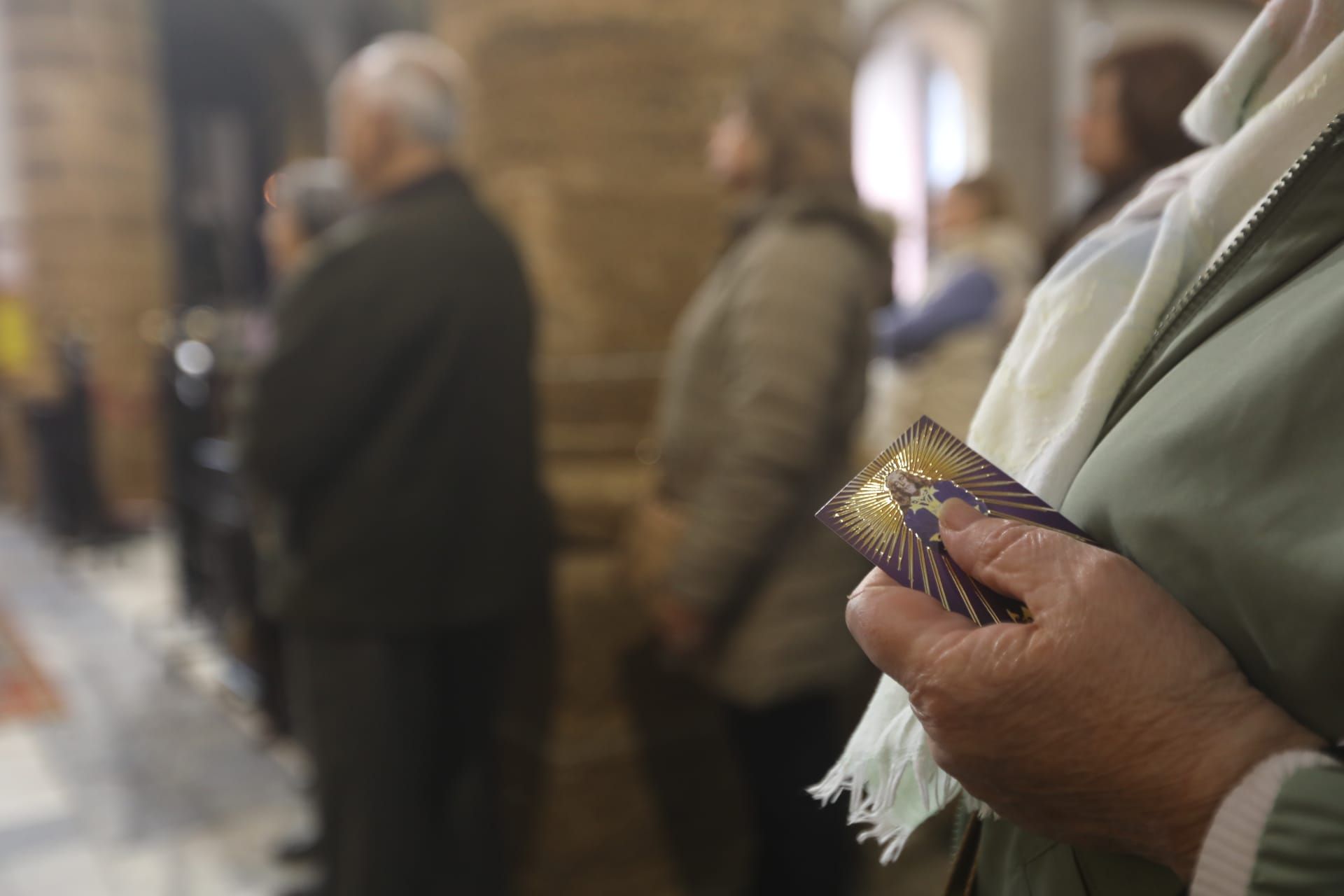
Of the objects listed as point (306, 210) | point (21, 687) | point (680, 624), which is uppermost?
point (306, 210)

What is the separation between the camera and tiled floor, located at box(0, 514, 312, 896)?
281 cm

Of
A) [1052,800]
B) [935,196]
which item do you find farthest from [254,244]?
[1052,800]

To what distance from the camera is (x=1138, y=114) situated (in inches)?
71.9

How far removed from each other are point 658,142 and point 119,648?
377 centimetres

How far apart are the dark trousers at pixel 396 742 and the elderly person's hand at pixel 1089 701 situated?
5.26 feet

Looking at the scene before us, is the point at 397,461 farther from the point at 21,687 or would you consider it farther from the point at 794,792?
the point at 21,687

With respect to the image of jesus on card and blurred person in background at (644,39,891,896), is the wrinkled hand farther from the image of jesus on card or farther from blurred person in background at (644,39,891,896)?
the image of jesus on card

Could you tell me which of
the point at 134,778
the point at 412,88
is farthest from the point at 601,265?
the point at 134,778

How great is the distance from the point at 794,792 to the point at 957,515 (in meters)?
1.40

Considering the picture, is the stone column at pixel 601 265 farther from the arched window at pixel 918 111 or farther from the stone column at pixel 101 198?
the arched window at pixel 918 111

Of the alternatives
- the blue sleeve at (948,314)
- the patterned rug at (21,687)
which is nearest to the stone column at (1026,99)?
the blue sleeve at (948,314)

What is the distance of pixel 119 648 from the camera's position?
4.80 m

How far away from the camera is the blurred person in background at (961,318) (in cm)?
310

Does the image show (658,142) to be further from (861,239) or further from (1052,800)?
(1052,800)
